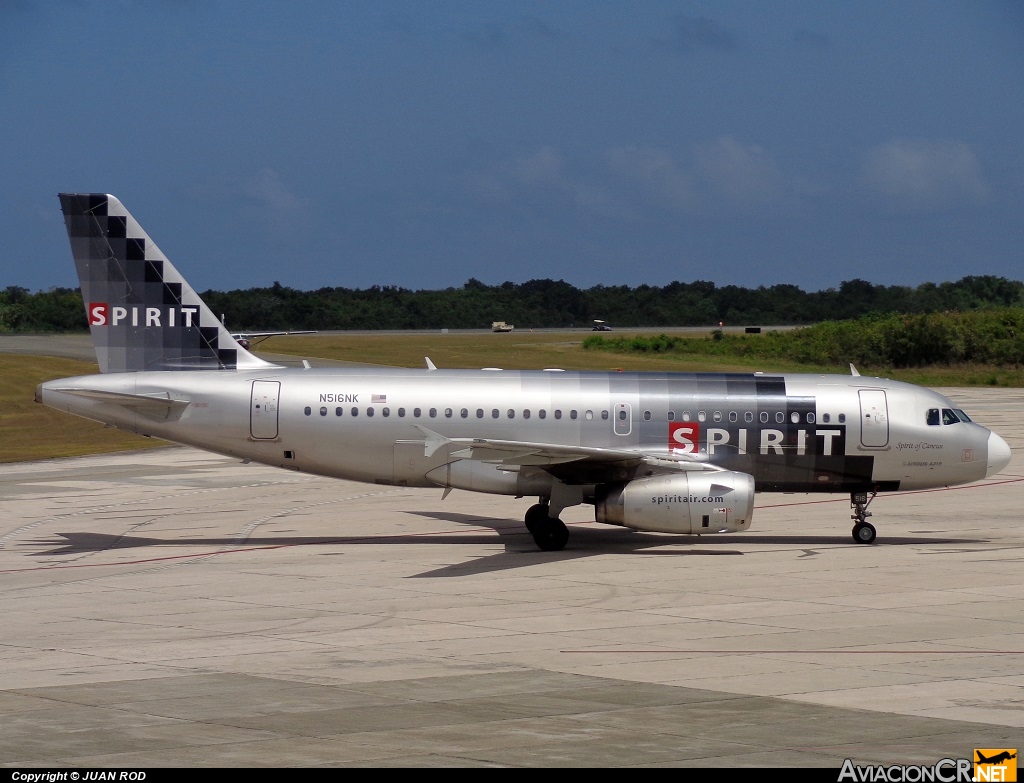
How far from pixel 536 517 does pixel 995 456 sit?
11.2 metres

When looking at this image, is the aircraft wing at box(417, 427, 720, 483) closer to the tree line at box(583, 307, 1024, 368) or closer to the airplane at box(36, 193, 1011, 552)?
the airplane at box(36, 193, 1011, 552)

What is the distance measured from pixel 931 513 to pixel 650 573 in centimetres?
1306

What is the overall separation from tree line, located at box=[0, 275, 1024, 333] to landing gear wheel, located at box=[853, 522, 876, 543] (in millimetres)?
121761

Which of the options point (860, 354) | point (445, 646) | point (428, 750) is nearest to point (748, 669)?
point (445, 646)

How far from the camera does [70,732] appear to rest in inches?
573

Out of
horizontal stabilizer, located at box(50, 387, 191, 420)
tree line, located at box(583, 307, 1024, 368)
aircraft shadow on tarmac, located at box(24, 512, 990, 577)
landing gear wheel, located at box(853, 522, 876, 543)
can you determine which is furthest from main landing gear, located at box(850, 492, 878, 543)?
tree line, located at box(583, 307, 1024, 368)

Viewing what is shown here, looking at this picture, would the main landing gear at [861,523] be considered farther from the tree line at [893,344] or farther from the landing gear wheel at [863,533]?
the tree line at [893,344]

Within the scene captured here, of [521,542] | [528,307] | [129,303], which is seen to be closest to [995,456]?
[521,542]

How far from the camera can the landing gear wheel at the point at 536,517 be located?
30.0m

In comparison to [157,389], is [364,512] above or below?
below

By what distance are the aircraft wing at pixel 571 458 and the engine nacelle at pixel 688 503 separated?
2.86ft

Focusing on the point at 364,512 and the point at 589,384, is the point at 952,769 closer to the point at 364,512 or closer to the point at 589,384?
the point at 589,384

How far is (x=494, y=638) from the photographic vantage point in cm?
2055

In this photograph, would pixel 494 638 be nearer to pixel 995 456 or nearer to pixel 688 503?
pixel 688 503
